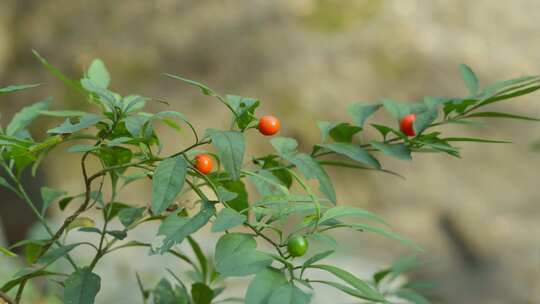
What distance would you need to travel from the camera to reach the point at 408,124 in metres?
0.73

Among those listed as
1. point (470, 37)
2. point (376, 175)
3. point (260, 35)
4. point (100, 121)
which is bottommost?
point (100, 121)

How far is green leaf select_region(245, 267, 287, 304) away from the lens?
478mm

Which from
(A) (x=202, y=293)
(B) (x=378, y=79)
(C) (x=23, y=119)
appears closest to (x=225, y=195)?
(A) (x=202, y=293)

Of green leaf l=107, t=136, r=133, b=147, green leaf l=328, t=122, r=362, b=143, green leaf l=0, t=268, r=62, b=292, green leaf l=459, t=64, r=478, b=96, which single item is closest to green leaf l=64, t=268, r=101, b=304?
green leaf l=0, t=268, r=62, b=292

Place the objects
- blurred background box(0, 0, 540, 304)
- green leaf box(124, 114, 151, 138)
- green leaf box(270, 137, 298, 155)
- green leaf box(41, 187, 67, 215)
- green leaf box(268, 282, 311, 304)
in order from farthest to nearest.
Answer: blurred background box(0, 0, 540, 304), green leaf box(41, 187, 67, 215), green leaf box(270, 137, 298, 155), green leaf box(124, 114, 151, 138), green leaf box(268, 282, 311, 304)

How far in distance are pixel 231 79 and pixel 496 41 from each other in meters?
1.07

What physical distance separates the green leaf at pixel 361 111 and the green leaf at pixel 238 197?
0.53ft

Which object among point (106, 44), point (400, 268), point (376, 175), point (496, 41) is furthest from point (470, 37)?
Answer: point (400, 268)

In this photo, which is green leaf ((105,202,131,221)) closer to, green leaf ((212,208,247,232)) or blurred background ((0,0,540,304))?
green leaf ((212,208,247,232))

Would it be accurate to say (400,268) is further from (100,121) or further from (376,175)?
(376,175)

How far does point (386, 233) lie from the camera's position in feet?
1.80

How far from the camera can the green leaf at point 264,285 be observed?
48 cm

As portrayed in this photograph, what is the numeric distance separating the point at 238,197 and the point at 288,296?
0.16 metres

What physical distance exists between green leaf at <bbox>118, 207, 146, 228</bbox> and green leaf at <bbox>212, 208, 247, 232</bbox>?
0.15 metres
